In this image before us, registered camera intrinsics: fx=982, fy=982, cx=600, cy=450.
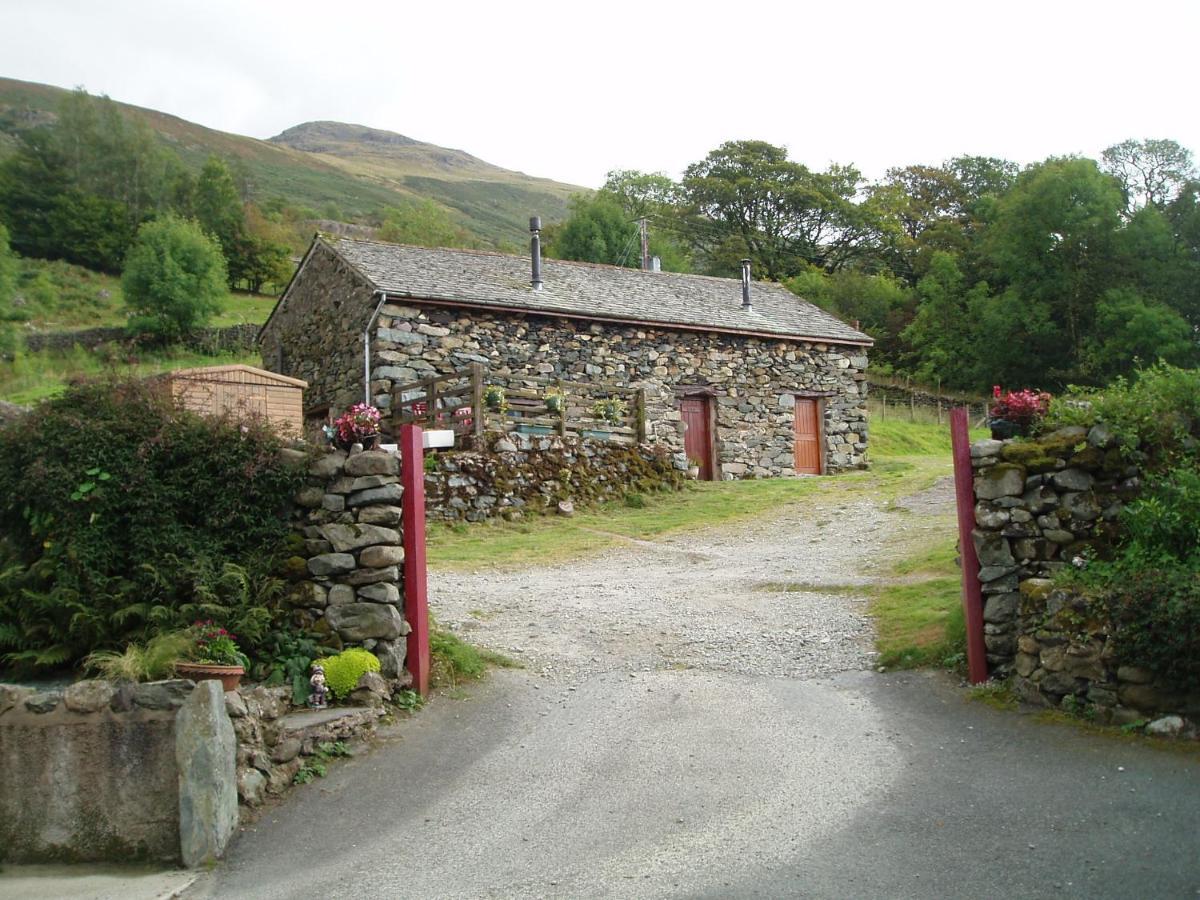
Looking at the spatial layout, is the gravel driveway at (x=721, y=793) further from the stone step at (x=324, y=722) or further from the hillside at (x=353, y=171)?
the hillside at (x=353, y=171)

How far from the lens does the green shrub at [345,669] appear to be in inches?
288

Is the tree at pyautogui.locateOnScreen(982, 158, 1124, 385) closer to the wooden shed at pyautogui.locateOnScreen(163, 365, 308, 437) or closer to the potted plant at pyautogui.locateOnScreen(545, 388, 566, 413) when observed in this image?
the potted plant at pyautogui.locateOnScreen(545, 388, 566, 413)

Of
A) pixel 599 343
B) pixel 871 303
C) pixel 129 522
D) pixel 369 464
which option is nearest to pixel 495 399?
pixel 599 343

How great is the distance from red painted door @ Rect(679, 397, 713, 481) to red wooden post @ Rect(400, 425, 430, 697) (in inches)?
606

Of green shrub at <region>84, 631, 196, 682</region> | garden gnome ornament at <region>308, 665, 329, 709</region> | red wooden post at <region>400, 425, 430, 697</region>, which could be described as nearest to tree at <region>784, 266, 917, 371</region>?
red wooden post at <region>400, 425, 430, 697</region>

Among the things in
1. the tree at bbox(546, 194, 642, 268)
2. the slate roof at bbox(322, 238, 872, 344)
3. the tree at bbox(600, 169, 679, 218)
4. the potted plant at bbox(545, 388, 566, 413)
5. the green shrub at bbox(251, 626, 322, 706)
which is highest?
the tree at bbox(600, 169, 679, 218)

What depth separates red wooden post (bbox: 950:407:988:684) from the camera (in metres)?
7.68

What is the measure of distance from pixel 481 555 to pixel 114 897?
883cm

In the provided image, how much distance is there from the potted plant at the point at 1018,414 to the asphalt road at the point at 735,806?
85.1 inches

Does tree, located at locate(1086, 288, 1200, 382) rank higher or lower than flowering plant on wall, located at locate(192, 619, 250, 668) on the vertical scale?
higher

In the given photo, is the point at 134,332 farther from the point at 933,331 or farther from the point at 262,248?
the point at 933,331

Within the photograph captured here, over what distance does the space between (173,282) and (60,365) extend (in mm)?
6540

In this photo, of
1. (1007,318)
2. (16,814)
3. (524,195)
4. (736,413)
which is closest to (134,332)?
(736,413)

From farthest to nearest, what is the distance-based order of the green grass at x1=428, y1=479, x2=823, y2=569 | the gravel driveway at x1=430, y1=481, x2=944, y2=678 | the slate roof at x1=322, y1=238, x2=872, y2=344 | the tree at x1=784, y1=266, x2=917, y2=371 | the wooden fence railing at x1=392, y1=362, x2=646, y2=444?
the tree at x1=784, y1=266, x2=917, y2=371, the slate roof at x1=322, y1=238, x2=872, y2=344, the wooden fence railing at x1=392, y1=362, x2=646, y2=444, the green grass at x1=428, y1=479, x2=823, y2=569, the gravel driveway at x1=430, y1=481, x2=944, y2=678
